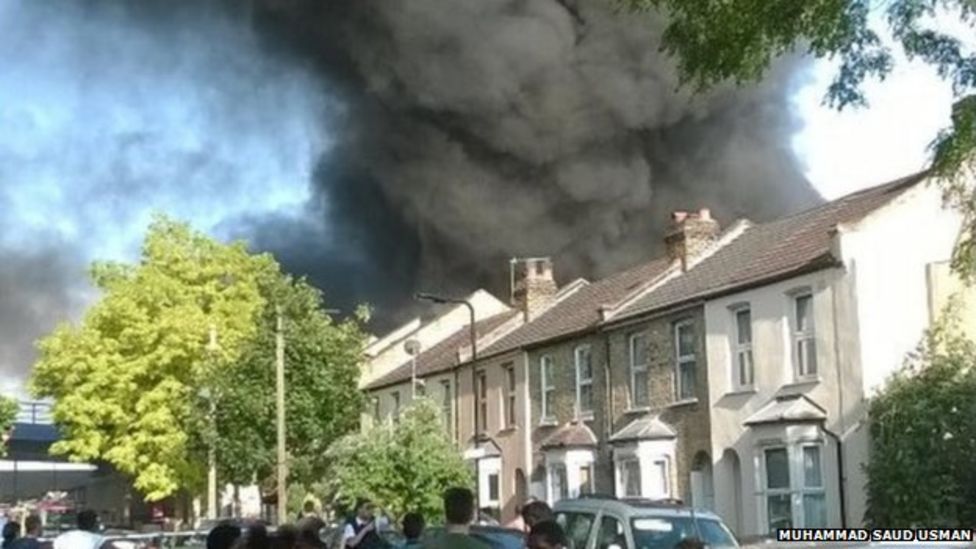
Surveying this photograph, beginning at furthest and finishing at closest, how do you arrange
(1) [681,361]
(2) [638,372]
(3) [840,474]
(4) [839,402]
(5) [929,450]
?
(2) [638,372] → (1) [681,361] → (4) [839,402] → (3) [840,474] → (5) [929,450]

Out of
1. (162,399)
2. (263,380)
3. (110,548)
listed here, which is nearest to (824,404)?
(110,548)

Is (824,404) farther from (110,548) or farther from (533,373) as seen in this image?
(110,548)

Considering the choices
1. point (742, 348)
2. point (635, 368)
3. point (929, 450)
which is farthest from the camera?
point (635, 368)

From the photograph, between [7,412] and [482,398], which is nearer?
[482,398]

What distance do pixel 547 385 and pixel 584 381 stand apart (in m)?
2.17

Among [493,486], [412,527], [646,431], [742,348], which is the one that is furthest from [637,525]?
[493,486]

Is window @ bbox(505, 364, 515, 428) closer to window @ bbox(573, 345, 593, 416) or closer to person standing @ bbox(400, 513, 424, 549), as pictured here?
window @ bbox(573, 345, 593, 416)

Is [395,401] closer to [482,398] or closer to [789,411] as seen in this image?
[482,398]

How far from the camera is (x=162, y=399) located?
50531 mm

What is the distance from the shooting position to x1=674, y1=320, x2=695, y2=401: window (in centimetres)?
3219

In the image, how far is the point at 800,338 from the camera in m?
28.8

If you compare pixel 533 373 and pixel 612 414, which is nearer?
pixel 612 414

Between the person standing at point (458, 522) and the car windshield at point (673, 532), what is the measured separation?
23.8 ft

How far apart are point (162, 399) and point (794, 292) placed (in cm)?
2738
